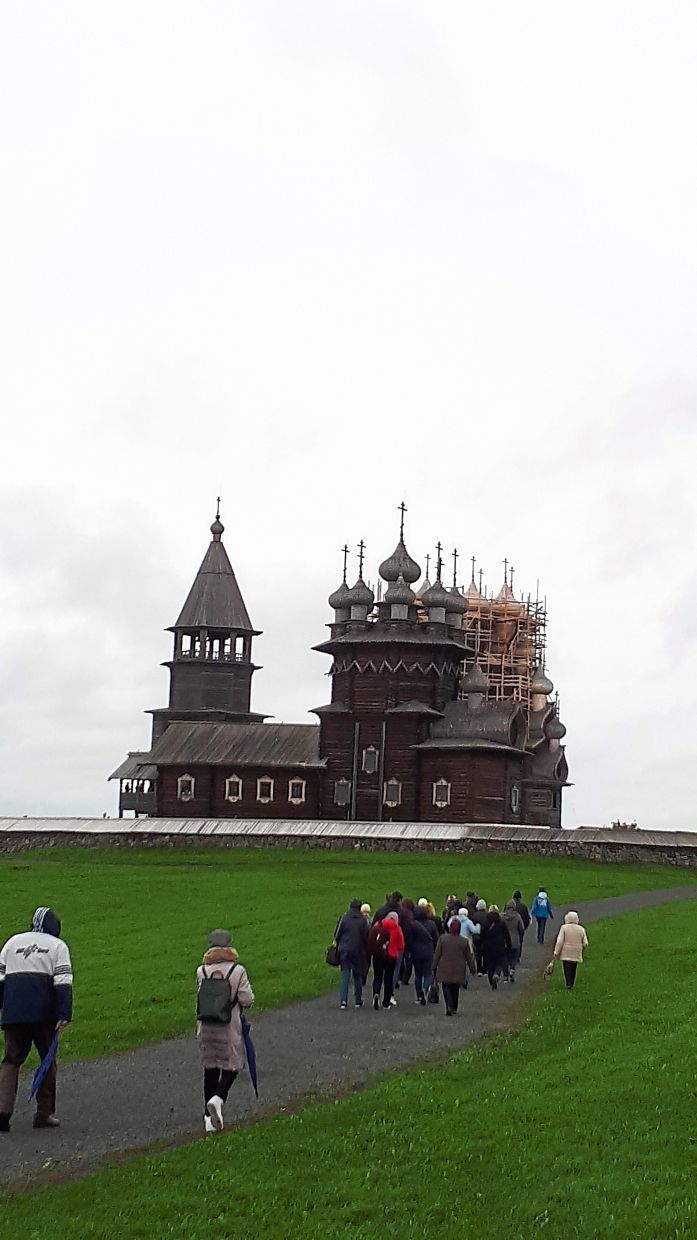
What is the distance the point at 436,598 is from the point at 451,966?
57.6 meters

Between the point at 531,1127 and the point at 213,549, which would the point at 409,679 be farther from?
the point at 531,1127

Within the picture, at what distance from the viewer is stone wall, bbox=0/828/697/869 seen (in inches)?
2594

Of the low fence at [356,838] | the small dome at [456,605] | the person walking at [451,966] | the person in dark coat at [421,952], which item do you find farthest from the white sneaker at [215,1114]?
the small dome at [456,605]

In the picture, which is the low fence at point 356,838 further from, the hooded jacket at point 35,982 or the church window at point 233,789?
the hooded jacket at point 35,982

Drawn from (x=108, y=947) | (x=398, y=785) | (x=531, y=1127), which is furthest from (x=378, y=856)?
(x=531, y=1127)

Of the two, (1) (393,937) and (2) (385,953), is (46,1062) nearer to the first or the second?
(2) (385,953)

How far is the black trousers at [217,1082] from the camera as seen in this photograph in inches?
593

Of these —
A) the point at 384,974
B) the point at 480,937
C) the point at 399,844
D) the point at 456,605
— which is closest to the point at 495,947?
the point at 480,937

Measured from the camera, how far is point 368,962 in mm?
25953

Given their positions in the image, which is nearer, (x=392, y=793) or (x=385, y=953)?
(x=385, y=953)

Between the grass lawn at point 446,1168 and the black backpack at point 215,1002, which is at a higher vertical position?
the black backpack at point 215,1002

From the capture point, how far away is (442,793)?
78.5 meters

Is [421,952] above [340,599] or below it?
below

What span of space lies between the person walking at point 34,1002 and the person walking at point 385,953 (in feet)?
34.9
